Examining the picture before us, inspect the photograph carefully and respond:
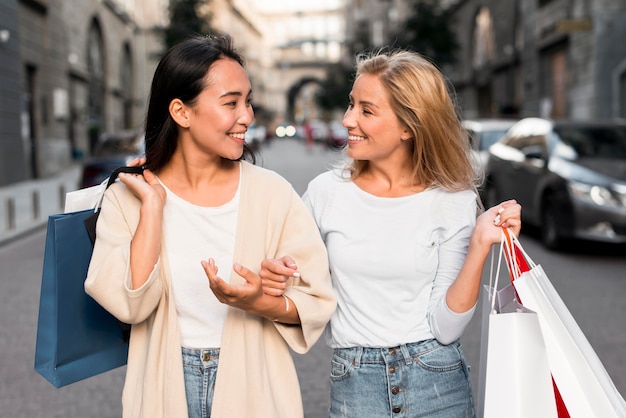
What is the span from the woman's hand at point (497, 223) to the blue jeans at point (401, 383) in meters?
0.37

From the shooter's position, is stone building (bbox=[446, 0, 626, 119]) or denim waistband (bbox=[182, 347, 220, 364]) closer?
denim waistband (bbox=[182, 347, 220, 364])

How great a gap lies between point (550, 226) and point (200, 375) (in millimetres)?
8613

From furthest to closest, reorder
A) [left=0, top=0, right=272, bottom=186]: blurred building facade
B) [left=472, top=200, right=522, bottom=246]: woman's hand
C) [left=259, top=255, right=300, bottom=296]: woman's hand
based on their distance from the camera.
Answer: [left=0, top=0, right=272, bottom=186]: blurred building facade, [left=472, top=200, right=522, bottom=246]: woman's hand, [left=259, top=255, right=300, bottom=296]: woman's hand

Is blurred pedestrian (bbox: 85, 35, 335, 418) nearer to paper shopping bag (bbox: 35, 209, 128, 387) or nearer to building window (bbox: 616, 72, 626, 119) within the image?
paper shopping bag (bbox: 35, 209, 128, 387)

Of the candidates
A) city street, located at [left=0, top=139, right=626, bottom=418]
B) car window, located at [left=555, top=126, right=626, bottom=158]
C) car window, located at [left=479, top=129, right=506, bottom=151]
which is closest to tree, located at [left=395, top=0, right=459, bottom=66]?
car window, located at [left=479, top=129, right=506, bottom=151]

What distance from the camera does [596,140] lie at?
35.5 feet

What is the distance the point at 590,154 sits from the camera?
33.9 ft

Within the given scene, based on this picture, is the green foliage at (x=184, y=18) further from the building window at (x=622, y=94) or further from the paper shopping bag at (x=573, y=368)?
the paper shopping bag at (x=573, y=368)

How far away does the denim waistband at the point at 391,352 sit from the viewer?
2420 millimetres

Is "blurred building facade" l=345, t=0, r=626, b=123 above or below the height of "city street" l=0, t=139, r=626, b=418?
above

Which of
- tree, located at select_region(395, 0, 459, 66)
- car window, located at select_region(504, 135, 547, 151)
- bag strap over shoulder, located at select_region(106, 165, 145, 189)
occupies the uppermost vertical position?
tree, located at select_region(395, 0, 459, 66)

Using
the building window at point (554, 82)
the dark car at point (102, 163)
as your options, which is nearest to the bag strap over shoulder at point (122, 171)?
the dark car at point (102, 163)

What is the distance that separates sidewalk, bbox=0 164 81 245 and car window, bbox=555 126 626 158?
8131 mm

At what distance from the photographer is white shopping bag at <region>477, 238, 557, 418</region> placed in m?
1.95
